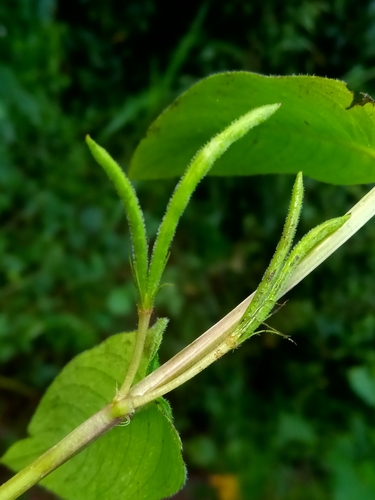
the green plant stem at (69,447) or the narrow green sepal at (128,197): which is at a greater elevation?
the narrow green sepal at (128,197)

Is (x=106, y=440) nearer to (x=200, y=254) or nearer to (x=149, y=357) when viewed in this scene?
(x=149, y=357)

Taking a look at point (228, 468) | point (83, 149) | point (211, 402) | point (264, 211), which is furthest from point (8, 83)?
point (228, 468)

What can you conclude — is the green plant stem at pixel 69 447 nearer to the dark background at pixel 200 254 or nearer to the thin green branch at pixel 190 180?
the thin green branch at pixel 190 180

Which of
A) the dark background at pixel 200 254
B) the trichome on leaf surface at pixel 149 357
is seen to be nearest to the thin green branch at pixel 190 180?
the trichome on leaf surface at pixel 149 357

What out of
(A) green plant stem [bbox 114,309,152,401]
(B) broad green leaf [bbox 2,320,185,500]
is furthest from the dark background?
(A) green plant stem [bbox 114,309,152,401]

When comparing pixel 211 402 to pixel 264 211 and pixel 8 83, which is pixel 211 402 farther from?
pixel 8 83
